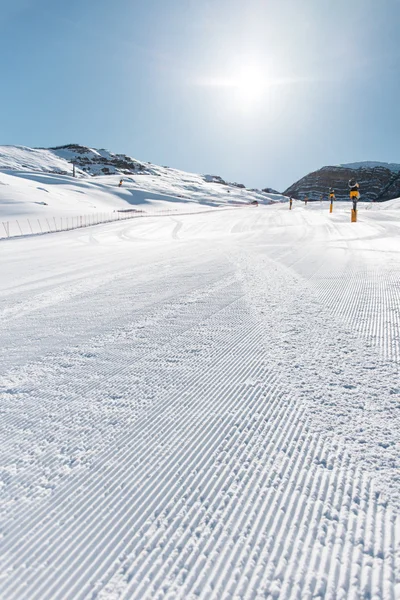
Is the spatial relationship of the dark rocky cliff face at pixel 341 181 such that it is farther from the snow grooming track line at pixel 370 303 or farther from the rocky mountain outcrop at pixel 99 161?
the snow grooming track line at pixel 370 303

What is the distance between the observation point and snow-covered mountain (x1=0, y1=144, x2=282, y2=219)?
37.8m

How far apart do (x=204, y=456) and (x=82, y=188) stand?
61.5 metres

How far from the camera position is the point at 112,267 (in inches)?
313

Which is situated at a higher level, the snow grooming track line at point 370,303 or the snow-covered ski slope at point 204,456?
the snow grooming track line at point 370,303

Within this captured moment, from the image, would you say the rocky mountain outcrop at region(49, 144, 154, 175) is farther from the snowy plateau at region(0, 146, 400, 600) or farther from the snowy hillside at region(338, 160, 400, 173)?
the snowy plateau at region(0, 146, 400, 600)

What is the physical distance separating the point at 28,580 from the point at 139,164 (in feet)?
404

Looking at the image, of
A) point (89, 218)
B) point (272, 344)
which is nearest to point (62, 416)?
point (272, 344)

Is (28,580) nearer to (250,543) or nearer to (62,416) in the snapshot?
(250,543)

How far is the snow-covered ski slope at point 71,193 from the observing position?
3534cm

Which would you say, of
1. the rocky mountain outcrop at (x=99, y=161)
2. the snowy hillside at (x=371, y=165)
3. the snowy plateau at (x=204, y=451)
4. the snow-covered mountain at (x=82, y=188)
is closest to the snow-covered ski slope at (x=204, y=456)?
the snowy plateau at (x=204, y=451)

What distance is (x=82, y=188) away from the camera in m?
56.9

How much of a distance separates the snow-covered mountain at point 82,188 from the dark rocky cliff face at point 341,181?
3055 cm

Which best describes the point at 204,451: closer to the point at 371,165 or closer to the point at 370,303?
the point at 370,303

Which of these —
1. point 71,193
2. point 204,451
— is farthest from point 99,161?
point 204,451
